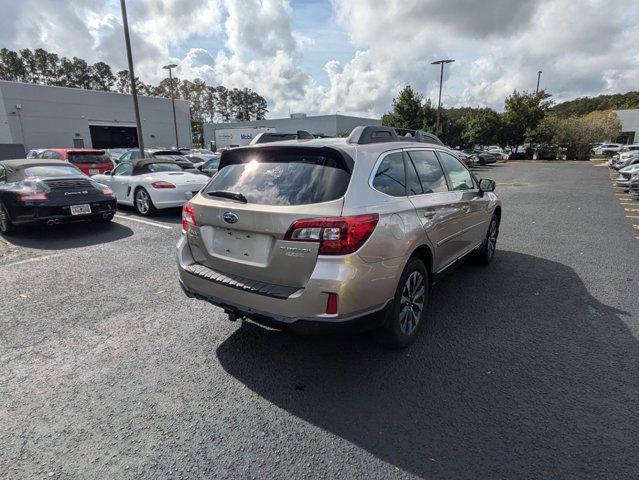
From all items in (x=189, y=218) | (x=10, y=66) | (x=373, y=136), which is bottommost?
(x=189, y=218)

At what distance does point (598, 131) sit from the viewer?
137 ft

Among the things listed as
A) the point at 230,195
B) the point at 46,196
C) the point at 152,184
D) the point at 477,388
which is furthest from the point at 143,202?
the point at 477,388

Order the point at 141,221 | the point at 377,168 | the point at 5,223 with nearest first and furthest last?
the point at 377,168 → the point at 5,223 → the point at 141,221

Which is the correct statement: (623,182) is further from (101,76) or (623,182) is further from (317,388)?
(101,76)

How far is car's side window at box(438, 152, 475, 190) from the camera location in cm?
413

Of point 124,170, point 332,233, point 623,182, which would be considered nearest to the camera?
point 332,233

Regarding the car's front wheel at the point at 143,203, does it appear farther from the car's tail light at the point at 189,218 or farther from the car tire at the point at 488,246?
the car tire at the point at 488,246

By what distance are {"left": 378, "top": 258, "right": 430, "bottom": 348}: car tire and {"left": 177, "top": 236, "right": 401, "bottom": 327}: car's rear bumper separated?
169 millimetres

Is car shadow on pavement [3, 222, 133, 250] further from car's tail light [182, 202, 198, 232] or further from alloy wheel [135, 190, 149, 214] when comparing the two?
car's tail light [182, 202, 198, 232]

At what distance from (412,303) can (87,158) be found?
15.6 metres

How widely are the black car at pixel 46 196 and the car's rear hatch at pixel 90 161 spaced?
23.2 ft

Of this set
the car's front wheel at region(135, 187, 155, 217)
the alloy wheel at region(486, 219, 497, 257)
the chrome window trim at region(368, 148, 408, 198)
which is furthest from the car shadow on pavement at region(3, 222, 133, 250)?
the alloy wheel at region(486, 219, 497, 257)

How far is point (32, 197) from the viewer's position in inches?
263

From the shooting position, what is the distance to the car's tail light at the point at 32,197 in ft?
21.8
